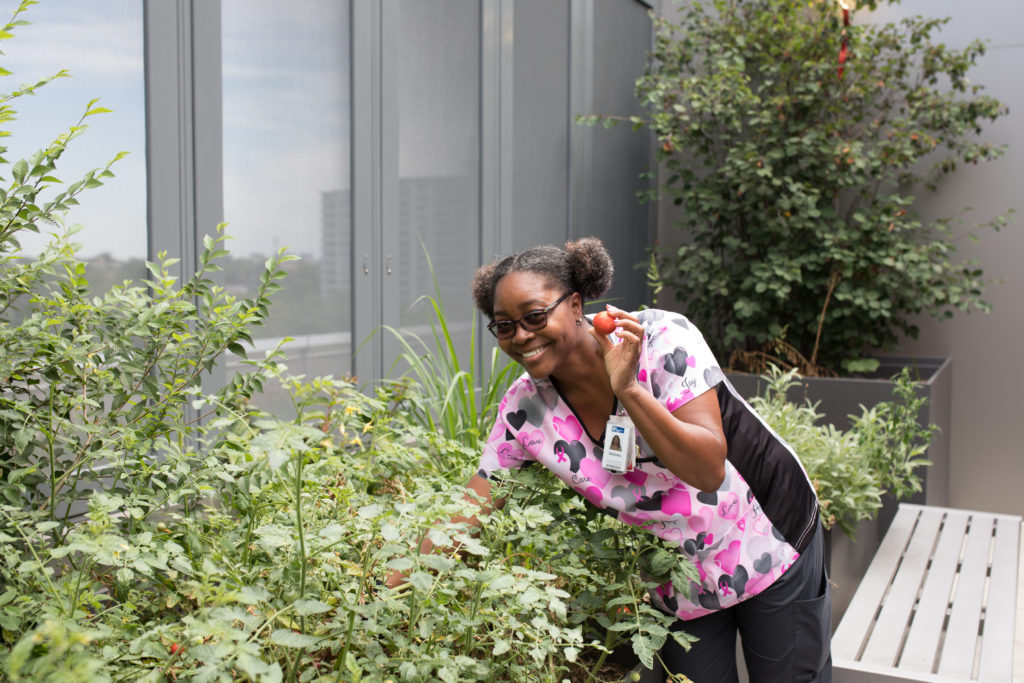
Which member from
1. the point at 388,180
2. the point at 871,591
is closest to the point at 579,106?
the point at 388,180

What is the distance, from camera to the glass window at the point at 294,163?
9.73 feet

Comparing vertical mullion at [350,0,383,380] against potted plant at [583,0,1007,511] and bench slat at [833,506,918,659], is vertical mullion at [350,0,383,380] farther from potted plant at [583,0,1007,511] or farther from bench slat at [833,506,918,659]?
bench slat at [833,506,918,659]

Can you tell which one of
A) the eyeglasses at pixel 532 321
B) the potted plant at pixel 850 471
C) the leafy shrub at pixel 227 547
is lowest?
the potted plant at pixel 850 471

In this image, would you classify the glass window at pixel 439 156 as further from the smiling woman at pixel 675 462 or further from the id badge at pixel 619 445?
the id badge at pixel 619 445

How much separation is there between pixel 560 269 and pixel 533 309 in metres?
0.12

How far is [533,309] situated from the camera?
158cm

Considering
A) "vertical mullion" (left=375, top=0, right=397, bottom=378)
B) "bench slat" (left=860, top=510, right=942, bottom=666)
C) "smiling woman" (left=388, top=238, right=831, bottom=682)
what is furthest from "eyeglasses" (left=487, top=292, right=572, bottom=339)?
"vertical mullion" (left=375, top=0, right=397, bottom=378)

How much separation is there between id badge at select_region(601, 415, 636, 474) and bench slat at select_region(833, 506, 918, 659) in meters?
1.02

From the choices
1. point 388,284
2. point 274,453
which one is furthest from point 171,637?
point 388,284

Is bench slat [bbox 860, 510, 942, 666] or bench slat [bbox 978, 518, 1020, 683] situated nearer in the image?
bench slat [bbox 978, 518, 1020, 683]

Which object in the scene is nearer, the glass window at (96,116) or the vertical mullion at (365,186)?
the glass window at (96,116)

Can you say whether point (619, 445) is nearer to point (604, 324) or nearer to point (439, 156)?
point (604, 324)

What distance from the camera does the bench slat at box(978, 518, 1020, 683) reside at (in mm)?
2178

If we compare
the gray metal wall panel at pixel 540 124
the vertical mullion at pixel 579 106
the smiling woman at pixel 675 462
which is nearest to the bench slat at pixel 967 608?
the smiling woman at pixel 675 462
